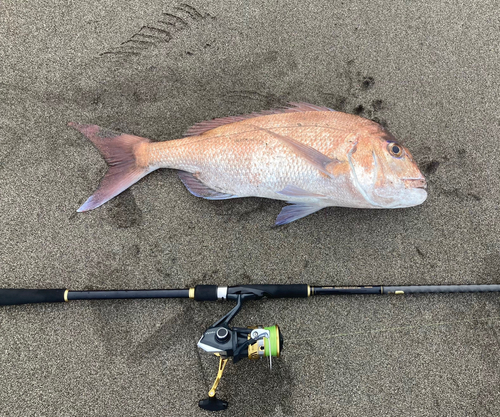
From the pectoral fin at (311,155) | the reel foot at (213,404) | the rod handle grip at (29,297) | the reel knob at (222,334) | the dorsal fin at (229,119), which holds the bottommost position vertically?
the reel foot at (213,404)

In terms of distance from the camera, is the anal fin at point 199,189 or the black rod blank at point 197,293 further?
the anal fin at point 199,189

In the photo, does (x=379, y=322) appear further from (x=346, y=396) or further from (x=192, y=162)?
(x=192, y=162)

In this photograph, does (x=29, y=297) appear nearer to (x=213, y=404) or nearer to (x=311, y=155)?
(x=213, y=404)

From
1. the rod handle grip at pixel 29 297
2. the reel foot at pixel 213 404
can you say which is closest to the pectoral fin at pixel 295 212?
the reel foot at pixel 213 404

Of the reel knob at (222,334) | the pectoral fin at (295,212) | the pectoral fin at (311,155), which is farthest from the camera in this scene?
the pectoral fin at (295,212)

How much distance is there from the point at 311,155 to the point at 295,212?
285 mm

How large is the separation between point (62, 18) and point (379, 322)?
2.25 m

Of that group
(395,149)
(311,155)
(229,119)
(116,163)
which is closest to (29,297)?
(116,163)

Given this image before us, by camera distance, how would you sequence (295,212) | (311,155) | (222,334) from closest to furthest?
1. (222,334)
2. (311,155)
3. (295,212)

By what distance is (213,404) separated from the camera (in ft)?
4.33

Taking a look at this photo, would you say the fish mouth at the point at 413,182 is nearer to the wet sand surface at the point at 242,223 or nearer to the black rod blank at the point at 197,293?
the wet sand surface at the point at 242,223

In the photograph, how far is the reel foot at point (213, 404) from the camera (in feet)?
4.33

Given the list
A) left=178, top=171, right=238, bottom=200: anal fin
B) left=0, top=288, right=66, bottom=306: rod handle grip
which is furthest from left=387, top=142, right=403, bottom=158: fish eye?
left=0, top=288, right=66, bottom=306: rod handle grip

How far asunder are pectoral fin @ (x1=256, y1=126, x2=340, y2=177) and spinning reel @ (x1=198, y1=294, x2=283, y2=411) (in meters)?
0.69
